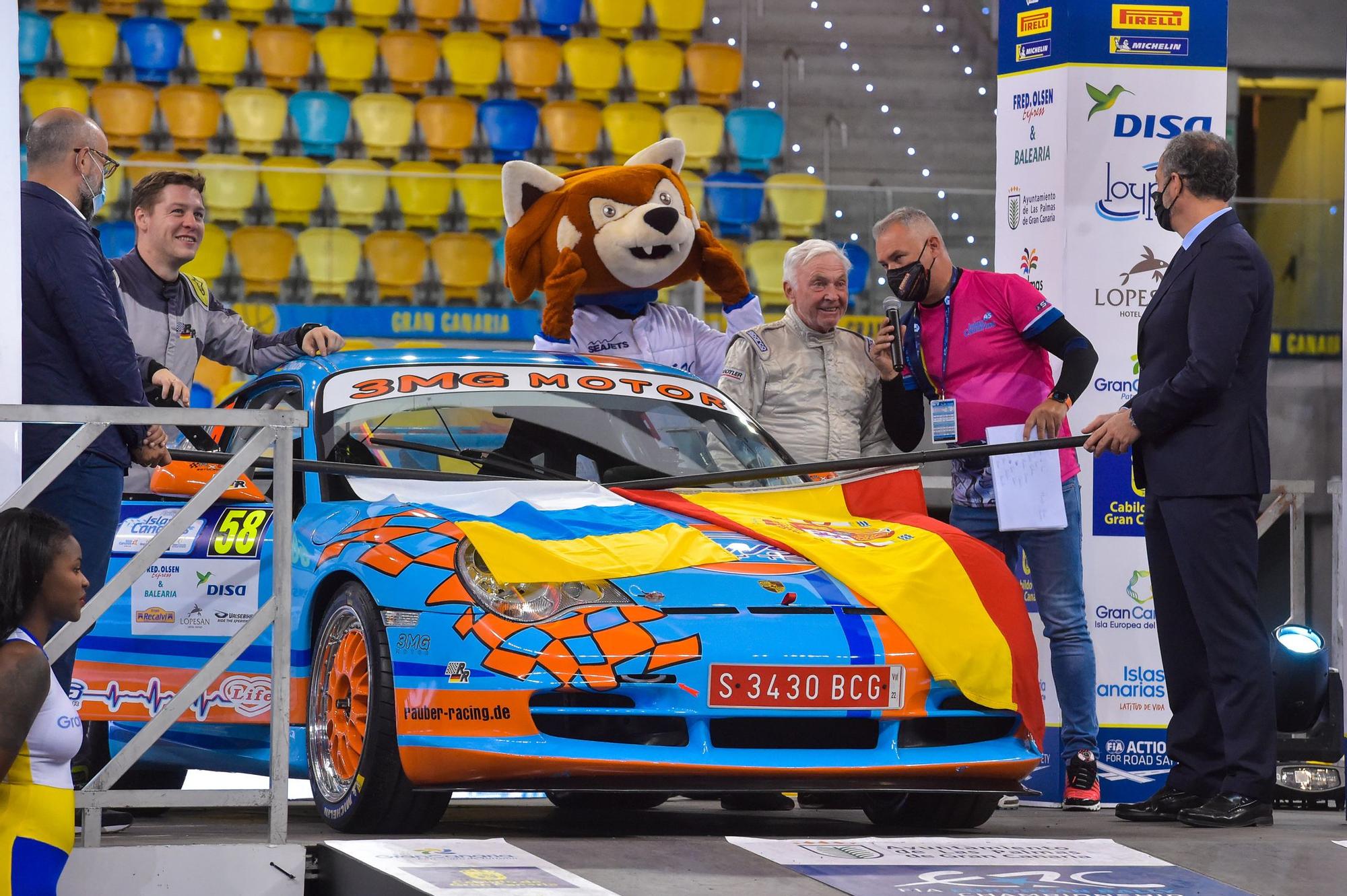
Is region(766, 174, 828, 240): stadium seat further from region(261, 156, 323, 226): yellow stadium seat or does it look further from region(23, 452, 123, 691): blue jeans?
region(23, 452, 123, 691): blue jeans

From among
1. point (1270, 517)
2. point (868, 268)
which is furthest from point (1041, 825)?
point (868, 268)

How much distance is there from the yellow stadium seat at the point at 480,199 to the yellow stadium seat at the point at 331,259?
93 centimetres

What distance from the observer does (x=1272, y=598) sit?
39.4 feet

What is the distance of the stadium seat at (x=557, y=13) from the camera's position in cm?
1392

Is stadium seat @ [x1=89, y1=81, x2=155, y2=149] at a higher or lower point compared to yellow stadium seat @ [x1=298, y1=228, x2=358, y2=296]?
higher

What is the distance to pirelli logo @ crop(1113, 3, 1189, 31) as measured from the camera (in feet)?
21.1

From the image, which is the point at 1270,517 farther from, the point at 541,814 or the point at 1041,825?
the point at 541,814

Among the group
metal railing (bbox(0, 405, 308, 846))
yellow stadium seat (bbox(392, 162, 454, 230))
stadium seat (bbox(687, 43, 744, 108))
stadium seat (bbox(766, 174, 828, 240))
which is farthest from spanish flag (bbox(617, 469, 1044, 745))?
stadium seat (bbox(687, 43, 744, 108))

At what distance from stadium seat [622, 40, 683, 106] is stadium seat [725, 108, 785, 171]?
2.37ft

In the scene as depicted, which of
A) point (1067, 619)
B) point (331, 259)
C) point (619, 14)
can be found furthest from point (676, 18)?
point (1067, 619)

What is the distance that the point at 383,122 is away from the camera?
1277cm

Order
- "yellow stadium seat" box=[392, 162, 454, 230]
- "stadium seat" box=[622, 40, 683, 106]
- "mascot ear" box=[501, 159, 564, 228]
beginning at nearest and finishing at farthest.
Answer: "mascot ear" box=[501, 159, 564, 228] → "yellow stadium seat" box=[392, 162, 454, 230] → "stadium seat" box=[622, 40, 683, 106]

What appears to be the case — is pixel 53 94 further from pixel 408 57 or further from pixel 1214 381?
pixel 1214 381

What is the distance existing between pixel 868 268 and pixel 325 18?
5302 millimetres
